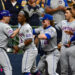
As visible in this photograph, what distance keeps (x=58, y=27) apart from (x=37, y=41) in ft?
3.41

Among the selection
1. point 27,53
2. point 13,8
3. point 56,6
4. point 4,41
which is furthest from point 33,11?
point 27,53

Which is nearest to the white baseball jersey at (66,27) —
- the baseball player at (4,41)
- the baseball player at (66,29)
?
the baseball player at (66,29)

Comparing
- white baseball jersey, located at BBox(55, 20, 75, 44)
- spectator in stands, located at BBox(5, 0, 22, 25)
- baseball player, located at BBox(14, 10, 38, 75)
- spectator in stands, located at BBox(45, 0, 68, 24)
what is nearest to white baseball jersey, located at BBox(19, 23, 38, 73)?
baseball player, located at BBox(14, 10, 38, 75)

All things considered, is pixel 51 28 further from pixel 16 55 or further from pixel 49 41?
pixel 16 55

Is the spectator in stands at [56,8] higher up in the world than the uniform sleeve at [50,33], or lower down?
higher up

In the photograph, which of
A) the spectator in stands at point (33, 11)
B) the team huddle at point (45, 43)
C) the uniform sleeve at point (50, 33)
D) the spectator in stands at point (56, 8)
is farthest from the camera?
the spectator in stands at point (33, 11)

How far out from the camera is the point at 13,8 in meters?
14.6

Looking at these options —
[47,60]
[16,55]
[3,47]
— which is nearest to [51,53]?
[47,60]

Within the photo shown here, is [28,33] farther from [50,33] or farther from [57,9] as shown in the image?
[57,9]

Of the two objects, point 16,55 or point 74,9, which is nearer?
point 74,9

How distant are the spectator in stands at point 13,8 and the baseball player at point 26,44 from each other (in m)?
3.08

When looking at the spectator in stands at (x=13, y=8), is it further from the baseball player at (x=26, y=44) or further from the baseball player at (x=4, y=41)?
the baseball player at (x=26, y=44)

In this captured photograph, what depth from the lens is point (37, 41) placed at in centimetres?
1255

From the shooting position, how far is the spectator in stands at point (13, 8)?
14586 millimetres
